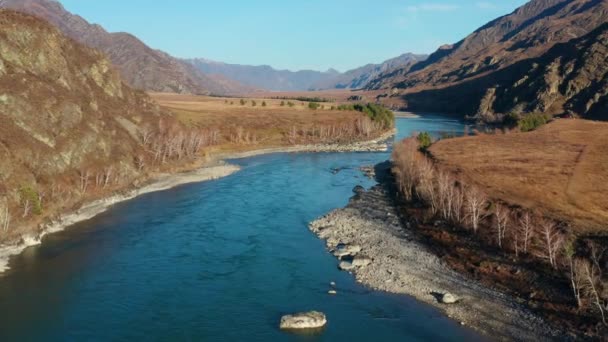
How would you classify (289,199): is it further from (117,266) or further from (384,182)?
(117,266)

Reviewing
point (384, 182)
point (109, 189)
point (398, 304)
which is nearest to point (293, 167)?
point (384, 182)

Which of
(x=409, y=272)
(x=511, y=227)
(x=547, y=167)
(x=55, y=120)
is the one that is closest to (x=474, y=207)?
(x=511, y=227)

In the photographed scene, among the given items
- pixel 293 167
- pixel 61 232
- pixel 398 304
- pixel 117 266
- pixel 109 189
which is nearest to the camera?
pixel 398 304

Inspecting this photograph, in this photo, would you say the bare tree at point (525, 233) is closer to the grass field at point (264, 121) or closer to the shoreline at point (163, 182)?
the shoreline at point (163, 182)

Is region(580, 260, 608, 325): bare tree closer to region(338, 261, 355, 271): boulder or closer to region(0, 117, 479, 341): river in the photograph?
region(0, 117, 479, 341): river

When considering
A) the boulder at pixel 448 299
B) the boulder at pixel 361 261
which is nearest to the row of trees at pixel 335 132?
the boulder at pixel 361 261

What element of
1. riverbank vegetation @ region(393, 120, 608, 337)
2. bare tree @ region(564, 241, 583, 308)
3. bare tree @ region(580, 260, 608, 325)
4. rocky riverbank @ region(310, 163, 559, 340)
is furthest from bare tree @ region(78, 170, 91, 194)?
bare tree @ region(580, 260, 608, 325)
